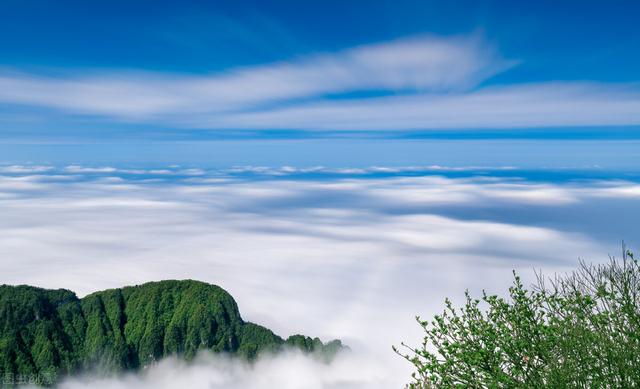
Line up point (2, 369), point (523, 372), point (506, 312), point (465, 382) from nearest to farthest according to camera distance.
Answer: point (523, 372) → point (465, 382) → point (506, 312) → point (2, 369)

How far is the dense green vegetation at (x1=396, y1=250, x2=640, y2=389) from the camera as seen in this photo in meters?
15.6

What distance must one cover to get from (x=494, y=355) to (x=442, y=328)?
84.2 inches

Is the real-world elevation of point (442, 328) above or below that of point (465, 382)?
above

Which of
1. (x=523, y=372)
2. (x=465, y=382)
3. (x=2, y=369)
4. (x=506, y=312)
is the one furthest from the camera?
(x=2, y=369)

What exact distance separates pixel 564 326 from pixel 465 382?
164 inches

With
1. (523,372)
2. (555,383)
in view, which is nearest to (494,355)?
(523,372)

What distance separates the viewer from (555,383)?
15.4 m

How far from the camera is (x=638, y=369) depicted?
49.9 feet

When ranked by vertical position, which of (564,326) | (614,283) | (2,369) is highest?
(614,283)

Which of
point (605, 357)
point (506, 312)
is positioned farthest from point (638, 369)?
point (506, 312)

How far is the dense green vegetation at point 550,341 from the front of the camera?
51.3 feet

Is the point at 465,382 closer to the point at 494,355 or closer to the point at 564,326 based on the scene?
the point at 494,355

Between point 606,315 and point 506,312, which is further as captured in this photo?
point 506,312

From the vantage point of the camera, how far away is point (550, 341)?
1697 centimetres
